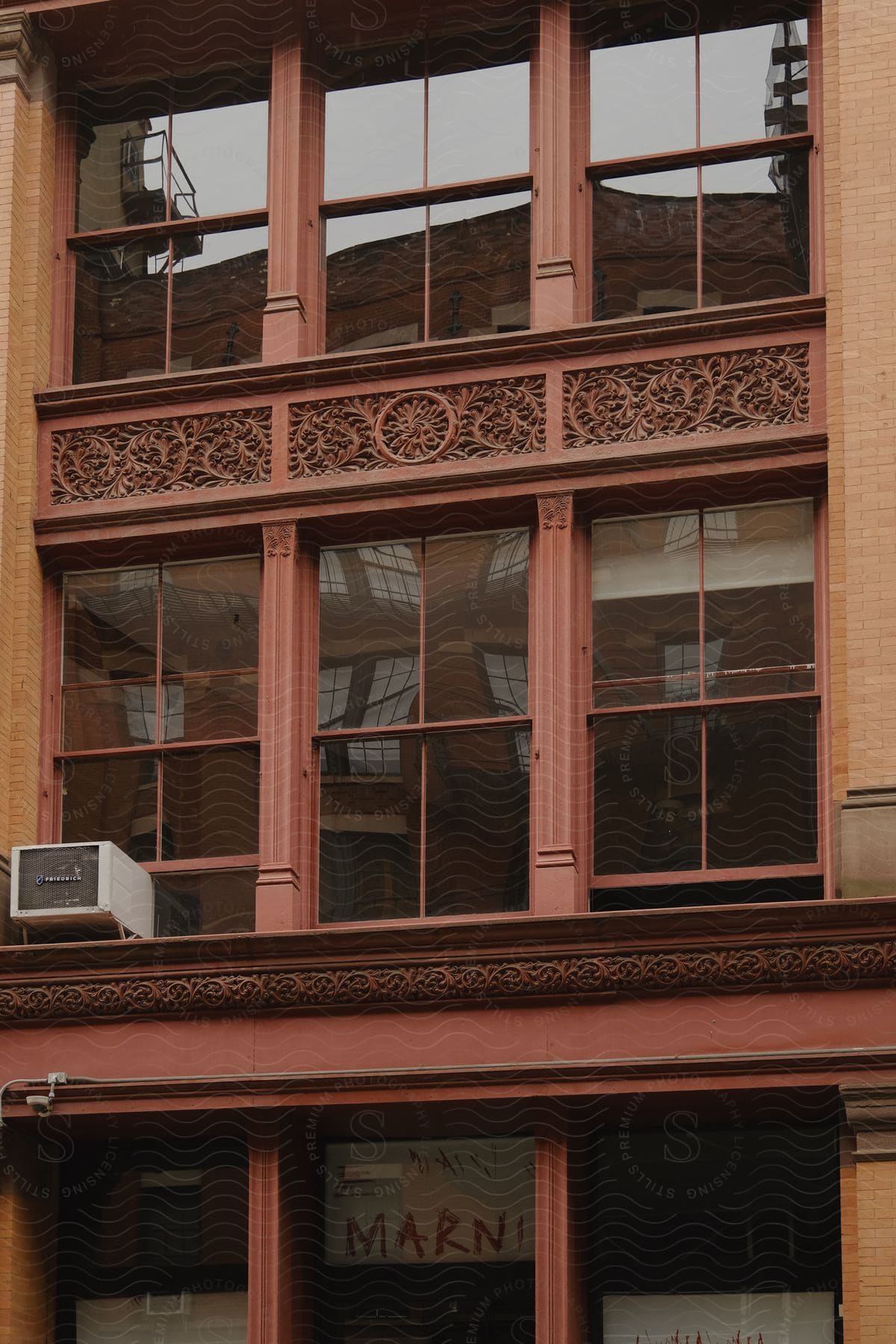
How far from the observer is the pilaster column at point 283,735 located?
1819cm

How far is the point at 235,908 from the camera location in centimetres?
1856

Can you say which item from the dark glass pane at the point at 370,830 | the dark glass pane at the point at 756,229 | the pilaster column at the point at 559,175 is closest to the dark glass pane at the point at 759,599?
the dark glass pane at the point at 756,229

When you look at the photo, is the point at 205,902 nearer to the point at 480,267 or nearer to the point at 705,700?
the point at 705,700

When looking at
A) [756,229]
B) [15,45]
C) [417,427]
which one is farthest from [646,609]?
[15,45]

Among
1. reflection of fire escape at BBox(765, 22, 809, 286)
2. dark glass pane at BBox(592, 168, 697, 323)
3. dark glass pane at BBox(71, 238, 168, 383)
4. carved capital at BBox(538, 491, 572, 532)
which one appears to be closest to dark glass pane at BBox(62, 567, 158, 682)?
dark glass pane at BBox(71, 238, 168, 383)

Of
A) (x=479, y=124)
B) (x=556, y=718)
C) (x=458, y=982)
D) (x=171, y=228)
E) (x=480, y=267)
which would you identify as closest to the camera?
(x=458, y=982)

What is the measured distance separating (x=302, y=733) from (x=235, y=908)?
1433 millimetres

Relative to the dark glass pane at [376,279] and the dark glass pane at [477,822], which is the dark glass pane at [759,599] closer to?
the dark glass pane at [477,822]

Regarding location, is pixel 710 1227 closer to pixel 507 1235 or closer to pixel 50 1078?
pixel 507 1235

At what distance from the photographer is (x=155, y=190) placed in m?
20.7

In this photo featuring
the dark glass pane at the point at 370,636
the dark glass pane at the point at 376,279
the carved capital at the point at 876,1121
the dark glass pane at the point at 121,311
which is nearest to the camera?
the carved capital at the point at 876,1121

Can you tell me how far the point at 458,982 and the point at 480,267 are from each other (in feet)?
Result: 19.5

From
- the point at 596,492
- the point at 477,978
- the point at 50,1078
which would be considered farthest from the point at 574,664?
the point at 50,1078

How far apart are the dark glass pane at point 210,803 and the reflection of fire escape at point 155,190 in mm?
4436
